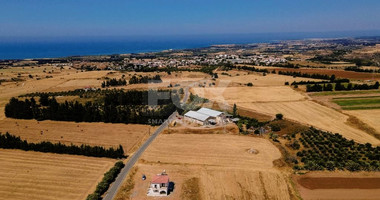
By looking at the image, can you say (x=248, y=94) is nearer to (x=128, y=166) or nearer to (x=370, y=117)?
(x=370, y=117)

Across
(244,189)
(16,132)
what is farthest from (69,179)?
(16,132)

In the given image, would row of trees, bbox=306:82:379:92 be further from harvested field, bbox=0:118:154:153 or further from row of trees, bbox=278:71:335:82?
harvested field, bbox=0:118:154:153

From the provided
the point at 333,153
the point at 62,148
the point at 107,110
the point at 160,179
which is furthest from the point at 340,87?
the point at 62,148

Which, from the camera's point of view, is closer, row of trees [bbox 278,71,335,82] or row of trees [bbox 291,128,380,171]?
row of trees [bbox 291,128,380,171]

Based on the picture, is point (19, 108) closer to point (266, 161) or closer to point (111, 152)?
point (111, 152)

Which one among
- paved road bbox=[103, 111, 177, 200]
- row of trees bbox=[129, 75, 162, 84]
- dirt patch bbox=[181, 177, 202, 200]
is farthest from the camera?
row of trees bbox=[129, 75, 162, 84]

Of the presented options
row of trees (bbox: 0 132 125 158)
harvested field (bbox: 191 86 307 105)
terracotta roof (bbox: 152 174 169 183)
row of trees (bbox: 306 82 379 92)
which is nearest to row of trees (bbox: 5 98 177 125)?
row of trees (bbox: 0 132 125 158)
